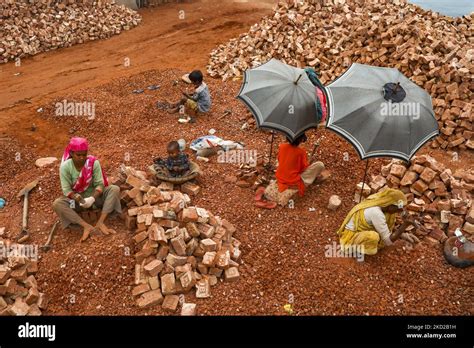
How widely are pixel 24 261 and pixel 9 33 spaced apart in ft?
35.8

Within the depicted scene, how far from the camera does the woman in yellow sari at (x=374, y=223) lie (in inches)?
192

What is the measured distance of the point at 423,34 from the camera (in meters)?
8.77

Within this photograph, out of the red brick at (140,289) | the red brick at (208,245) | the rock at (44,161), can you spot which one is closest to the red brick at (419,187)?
the red brick at (208,245)

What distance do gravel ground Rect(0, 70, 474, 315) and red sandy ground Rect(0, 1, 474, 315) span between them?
0.05ft

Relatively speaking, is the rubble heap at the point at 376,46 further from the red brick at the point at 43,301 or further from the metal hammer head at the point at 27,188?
the red brick at the point at 43,301

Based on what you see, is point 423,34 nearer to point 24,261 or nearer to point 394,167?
point 394,167

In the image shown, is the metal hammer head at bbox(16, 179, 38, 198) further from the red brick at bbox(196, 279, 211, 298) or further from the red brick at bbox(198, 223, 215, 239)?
the red brick at bbox(196, 279, 211, 298)

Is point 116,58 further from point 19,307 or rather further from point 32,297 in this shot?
point 19,307

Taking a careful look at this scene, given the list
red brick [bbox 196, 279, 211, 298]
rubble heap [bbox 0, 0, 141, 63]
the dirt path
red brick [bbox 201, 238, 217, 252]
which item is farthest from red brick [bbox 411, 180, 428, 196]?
rubble heap [bbox 0, 0, 141, 63]

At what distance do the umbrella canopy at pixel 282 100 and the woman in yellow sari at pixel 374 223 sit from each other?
1.40 meters

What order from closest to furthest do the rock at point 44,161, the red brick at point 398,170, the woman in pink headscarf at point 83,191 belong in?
the woman in pink headscarf at point 83,191 < the red brick at point 398,170 < the rock at point 44,161

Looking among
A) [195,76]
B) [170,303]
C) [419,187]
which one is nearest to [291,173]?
[419,187]

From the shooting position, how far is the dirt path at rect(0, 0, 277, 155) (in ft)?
30.4


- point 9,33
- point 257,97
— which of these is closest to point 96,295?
point 257,97
